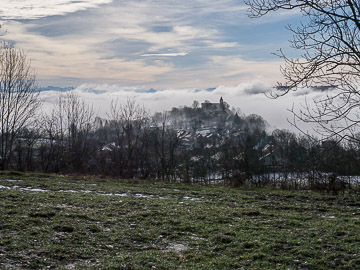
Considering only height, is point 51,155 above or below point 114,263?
above

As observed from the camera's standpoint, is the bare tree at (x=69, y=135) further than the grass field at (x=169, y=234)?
Yes

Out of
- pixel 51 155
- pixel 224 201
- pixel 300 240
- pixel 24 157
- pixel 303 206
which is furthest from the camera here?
pixel 51 155

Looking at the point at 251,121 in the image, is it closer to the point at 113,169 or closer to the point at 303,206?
the point at 113,169

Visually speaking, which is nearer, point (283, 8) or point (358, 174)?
point (283, 8)

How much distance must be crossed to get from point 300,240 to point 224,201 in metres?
6.46

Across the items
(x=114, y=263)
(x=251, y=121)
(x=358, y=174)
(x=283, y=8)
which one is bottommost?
(x=114, y=263)

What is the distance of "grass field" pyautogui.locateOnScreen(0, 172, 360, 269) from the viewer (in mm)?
6984

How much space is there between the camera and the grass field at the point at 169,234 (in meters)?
6.98

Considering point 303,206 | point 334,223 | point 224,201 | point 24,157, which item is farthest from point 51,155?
point 334,223

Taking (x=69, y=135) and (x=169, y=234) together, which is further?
(x=69, y=135)

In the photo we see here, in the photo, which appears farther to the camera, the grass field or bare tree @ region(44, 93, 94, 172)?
bare tree @ region(44, 93, 94, 172)

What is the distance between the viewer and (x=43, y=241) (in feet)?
25.4

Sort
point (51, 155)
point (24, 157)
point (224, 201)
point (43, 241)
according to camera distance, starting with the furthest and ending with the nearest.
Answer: point (51, 155)
point (24, 157)
point (224, 201)
point (43, 241)

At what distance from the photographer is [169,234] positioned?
915 cm
